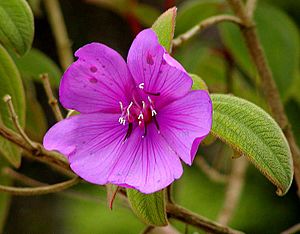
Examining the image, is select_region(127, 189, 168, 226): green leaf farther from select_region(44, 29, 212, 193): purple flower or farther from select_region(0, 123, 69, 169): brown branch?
select_region(0, 123, 69, 169): brown branch

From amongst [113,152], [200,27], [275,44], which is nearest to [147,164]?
[113,152]

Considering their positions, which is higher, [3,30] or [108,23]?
[3,30]

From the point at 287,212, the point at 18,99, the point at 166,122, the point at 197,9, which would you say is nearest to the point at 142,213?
the point at 166,122

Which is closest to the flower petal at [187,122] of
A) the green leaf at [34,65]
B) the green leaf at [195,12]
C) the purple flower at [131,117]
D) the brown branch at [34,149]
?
the purple flower at [131,117]

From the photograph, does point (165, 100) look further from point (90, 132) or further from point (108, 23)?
point (108, 23)

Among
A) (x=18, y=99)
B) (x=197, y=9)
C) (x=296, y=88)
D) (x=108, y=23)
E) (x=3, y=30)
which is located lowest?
(x=108, y=23)

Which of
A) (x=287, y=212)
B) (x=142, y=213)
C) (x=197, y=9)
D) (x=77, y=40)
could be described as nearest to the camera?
(x=142, y=213)

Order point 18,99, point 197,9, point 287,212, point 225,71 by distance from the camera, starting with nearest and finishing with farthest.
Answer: point 18,99, point 197,9, point 225,71, point 287,212
